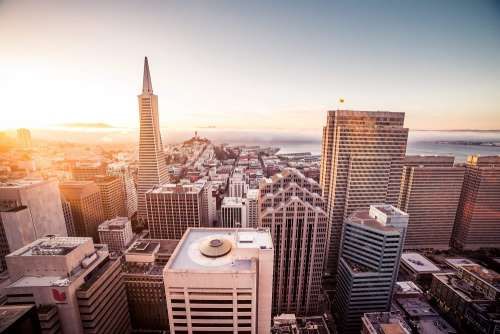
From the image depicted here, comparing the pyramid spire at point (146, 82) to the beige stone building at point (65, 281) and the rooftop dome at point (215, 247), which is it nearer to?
the beige stone building at point (65, 281)

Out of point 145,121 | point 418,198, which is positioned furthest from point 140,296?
point 418,198

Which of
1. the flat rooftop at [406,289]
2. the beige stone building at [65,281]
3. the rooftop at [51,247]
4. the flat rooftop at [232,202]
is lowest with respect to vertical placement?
the flat rooftop at [406,289]

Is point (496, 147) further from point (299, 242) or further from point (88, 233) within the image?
point (88, 233)

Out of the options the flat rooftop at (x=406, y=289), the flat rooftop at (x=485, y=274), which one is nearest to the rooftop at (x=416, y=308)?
the flat rooftop at (x=406, y=289)

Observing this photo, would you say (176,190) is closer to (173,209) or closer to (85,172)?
(173,209)

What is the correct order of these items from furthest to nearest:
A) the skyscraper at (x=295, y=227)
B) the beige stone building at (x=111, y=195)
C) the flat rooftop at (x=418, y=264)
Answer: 1. the beige stone building at (x=111, y=195)
2. the flat rooftop at (x=418, y=264)
3. the skyscraper at (x=295, y=227)

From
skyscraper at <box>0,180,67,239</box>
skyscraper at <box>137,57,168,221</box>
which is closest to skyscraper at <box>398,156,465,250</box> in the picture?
skyscraper at <box>137,57,168,221</box>

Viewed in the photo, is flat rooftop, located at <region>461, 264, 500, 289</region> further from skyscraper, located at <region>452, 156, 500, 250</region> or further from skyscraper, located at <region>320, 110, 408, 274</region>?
skyscraper, located at <region>452, 156, 500, 250</region>
